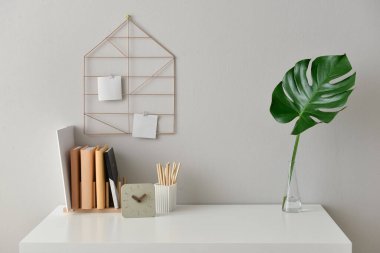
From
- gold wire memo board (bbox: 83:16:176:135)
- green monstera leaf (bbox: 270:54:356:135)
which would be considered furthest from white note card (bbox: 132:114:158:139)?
green monstera leaf (bbox: 270:54:356:135)

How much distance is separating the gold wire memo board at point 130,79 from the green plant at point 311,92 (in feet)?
1.41

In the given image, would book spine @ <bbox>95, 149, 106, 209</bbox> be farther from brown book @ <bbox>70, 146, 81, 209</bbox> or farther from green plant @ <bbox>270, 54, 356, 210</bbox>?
green plant @ <bbox>270, 54, 356, 210</bbox>

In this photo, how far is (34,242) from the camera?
5.76ft

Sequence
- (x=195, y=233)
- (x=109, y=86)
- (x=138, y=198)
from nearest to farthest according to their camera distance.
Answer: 1. (x=195, y=233)
2. (x=138, y=198)
3. (x=109, y=86)

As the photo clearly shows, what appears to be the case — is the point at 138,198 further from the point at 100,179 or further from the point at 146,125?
the point at 146,125

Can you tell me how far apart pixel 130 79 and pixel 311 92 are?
0.69 metres

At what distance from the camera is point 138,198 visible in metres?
2.01

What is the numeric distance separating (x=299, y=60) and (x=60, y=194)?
3.49 feet

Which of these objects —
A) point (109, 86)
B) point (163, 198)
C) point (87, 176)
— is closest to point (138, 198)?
point (163, 198)

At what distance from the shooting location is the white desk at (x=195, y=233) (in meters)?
1.74

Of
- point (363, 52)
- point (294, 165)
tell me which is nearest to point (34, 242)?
point (294, 165)

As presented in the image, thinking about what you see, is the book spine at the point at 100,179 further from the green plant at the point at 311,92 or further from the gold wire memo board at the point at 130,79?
the green plant at the point at 311,92

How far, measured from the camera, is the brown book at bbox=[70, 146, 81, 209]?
2090 mm

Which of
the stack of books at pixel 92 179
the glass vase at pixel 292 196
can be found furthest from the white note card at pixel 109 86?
the glass vase at pixel 292 196
